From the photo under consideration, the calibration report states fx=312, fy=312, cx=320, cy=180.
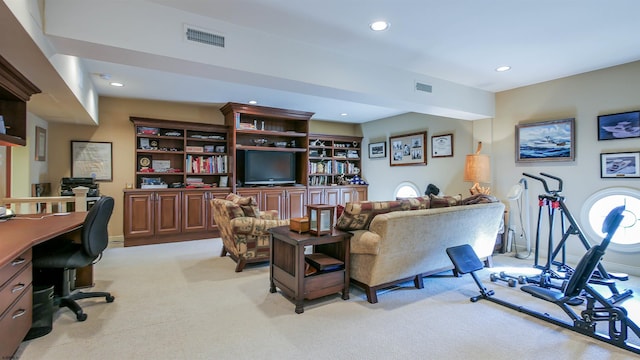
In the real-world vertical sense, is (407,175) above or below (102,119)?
below

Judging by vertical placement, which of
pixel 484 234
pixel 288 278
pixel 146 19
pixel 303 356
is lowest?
pixel 303 356

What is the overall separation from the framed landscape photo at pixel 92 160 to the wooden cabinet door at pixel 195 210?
1332 mm

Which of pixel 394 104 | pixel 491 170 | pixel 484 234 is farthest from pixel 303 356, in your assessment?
pixel 491 170

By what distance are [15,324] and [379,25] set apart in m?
3.42

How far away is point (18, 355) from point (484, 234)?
4.24 metres

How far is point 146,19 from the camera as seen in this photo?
2453 mm

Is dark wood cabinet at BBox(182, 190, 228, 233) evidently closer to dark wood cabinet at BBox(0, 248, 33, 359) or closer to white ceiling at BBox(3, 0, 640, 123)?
white ceiling at BBox(3, 0, 640, 123)

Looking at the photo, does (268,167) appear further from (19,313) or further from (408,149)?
(19,313)

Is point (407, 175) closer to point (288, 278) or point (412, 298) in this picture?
point (412, 298)

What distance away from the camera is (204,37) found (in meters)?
2.69

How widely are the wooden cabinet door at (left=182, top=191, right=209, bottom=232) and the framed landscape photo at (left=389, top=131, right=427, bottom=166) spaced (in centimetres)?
400

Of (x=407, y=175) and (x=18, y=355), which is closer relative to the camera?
(x=18, y=355)

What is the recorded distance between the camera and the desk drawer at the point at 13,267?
1.71 meters

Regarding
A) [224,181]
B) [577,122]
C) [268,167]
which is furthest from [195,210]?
[577,122]
